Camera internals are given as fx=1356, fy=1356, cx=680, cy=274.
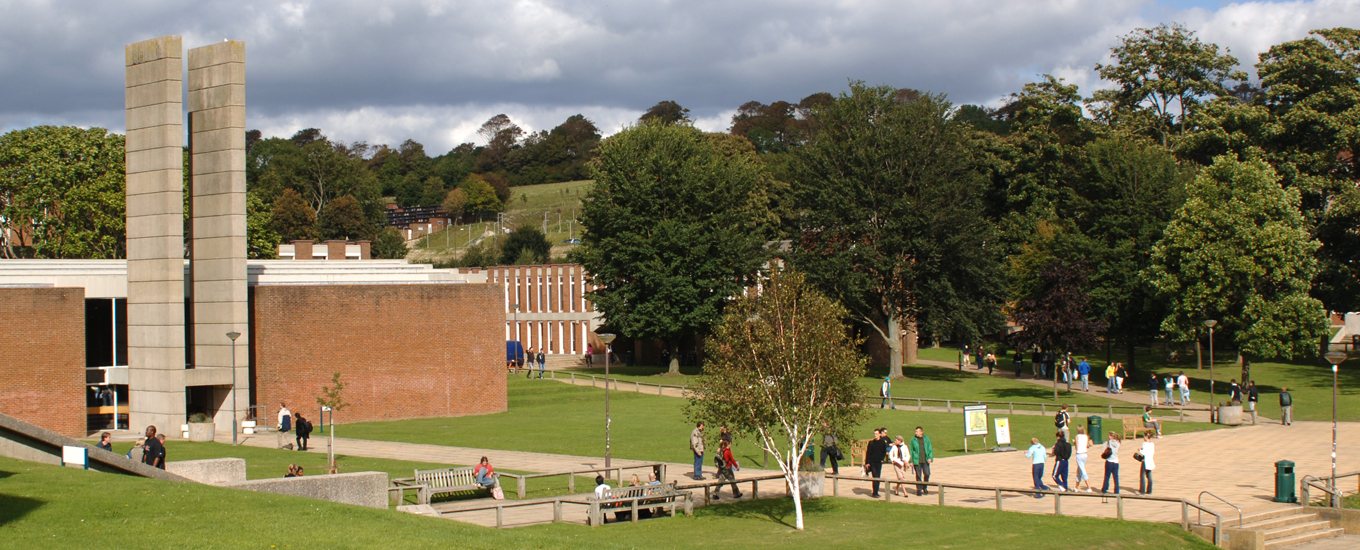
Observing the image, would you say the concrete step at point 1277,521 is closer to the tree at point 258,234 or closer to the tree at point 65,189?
the tree at point 65,189

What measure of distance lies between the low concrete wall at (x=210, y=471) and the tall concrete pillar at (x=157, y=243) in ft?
64.9

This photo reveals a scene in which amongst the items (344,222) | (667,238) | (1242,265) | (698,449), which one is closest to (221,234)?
(698,449)

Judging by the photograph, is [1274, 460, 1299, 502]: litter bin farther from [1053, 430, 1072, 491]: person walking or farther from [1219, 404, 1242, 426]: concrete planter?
[1219, 404, 1242, 426]: concrete planter

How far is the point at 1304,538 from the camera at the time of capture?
2705 cm

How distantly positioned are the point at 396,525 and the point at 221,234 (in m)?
26.4

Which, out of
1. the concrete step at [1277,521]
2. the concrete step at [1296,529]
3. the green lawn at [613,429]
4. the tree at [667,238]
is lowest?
the concrete step at [1296,529]

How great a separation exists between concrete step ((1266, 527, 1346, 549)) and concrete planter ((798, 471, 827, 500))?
28.7ft

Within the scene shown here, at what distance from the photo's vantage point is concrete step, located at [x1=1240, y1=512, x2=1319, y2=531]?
26.5 m

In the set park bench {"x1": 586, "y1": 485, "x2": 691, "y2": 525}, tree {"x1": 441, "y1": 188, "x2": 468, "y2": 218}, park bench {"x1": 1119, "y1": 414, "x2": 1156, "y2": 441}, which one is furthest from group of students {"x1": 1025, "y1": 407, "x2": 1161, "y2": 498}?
tree {"x1": 441, "y1": 188, "x2": 468, "y2": 218}

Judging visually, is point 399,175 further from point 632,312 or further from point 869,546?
point 869,546

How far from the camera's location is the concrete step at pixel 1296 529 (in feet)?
87.1

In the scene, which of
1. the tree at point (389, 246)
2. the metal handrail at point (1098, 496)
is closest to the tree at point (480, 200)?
the tree at point (389, 246)

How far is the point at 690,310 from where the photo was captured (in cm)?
6481

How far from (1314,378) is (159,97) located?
48165mm
